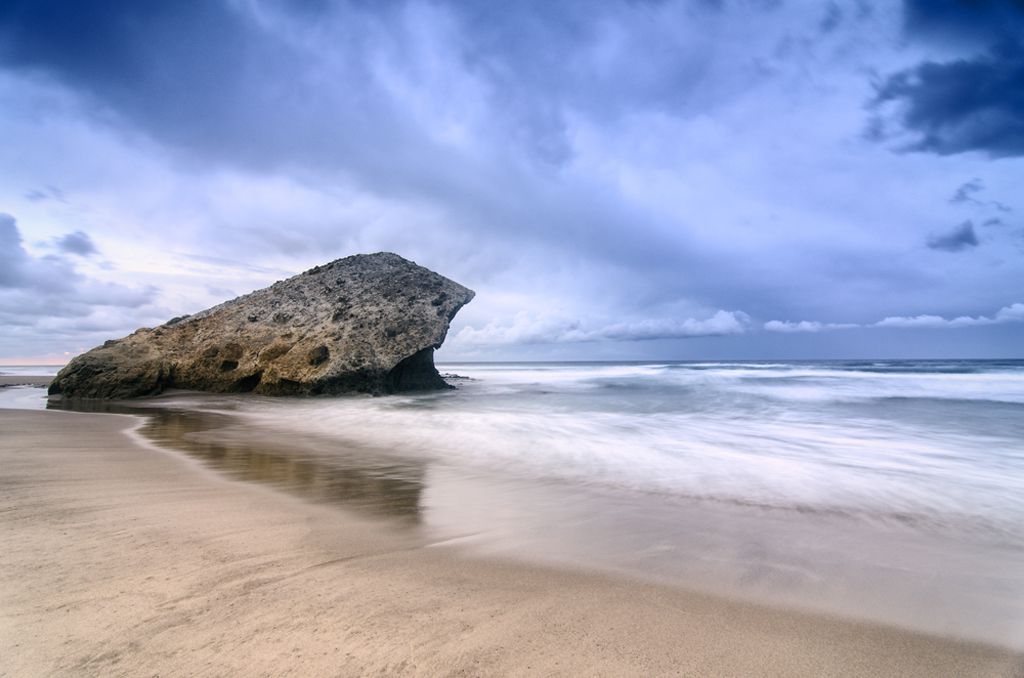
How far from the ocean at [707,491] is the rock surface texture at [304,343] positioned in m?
3.39

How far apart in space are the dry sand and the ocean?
29 cm

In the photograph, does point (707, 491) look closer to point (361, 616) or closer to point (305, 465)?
point (361, 616)

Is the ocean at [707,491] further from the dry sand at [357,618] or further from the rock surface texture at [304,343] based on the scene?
the rock surface texture at [304,343]

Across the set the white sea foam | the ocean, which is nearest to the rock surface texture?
the white sea foam

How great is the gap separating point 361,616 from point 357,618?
0.02 meters

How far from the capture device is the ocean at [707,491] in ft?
8.16

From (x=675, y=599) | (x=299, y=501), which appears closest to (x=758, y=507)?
→ (x=675, y=599)

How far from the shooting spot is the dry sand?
5.35 ft

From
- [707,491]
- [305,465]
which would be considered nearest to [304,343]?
[305,465]

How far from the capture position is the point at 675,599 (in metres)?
2.19

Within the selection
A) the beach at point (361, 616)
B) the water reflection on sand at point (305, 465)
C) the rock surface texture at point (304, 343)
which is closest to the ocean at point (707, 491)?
the water reflection on sand at point (305, 465)

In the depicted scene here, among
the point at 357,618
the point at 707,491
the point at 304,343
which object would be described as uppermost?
the point at 304,343

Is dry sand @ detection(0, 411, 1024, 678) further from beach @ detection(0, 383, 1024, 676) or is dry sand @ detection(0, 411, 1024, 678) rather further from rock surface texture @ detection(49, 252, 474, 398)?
rock surface texture @ detection(49, 252, 474, 398)

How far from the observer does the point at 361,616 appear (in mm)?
1892
